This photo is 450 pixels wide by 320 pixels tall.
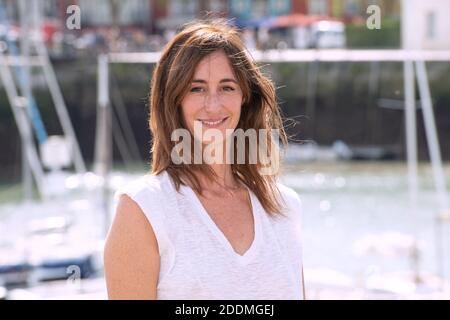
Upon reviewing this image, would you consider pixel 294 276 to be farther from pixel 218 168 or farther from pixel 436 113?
pixel 436 113

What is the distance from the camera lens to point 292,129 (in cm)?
1864

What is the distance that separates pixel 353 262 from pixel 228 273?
440 inches

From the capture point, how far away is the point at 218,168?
1.84m

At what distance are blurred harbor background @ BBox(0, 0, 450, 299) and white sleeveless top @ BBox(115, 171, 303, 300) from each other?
543cm

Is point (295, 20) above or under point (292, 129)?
above

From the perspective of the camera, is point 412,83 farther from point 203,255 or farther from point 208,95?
point 203,255

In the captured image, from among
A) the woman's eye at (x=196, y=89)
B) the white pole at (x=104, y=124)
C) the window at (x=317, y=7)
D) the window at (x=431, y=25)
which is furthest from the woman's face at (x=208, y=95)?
the window at (x=317, y=7)

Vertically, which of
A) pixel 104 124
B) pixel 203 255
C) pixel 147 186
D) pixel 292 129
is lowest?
pixel 292 129

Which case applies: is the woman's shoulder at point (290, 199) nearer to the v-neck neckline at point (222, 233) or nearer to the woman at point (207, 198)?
the woman at point (207, 198)

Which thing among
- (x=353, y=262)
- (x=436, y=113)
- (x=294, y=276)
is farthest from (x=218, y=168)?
(x=436, y=113)

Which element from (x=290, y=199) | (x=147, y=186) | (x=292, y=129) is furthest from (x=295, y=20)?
(x=147, y=186)

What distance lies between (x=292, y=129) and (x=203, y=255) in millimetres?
17022

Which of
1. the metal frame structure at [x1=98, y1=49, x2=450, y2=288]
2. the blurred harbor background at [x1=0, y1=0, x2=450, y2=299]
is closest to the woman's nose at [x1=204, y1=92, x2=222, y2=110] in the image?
the metal frame structure at [x1=98, y1=49, x2=450, y2=288]

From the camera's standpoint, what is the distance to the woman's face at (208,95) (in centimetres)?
181
